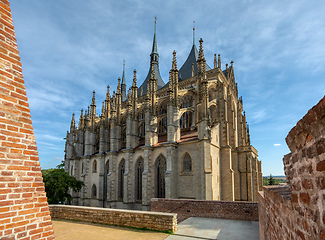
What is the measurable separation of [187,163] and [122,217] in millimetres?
10708

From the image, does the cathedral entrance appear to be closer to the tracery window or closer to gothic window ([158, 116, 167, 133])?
gothic window ([158, 116, 167, 133])

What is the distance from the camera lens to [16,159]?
3.15m

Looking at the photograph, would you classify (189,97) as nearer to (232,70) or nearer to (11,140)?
(232,70)

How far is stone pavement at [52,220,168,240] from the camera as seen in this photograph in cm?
1024

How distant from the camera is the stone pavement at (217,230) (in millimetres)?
10062

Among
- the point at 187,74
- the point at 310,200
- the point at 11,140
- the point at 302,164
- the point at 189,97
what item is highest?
the point at 187,74

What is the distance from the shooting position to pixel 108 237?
10.2 m

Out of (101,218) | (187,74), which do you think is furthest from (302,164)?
(187,74)

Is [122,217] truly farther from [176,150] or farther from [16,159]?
[176,150]

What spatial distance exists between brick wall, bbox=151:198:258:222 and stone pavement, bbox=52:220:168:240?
15.2ft

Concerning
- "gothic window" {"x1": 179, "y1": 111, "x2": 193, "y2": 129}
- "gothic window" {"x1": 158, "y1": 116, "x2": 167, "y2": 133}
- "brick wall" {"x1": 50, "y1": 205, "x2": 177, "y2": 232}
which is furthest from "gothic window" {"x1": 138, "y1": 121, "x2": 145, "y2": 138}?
"brick wall" {"x1": 50, "y1": 205, "x2": 177, "y2": 232}

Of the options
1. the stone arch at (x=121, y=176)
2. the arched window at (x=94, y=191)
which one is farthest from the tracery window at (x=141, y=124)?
the arched window at (x=94, y=191)

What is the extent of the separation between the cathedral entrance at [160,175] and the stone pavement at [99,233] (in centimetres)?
1143

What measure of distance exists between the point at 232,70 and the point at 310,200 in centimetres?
3329
